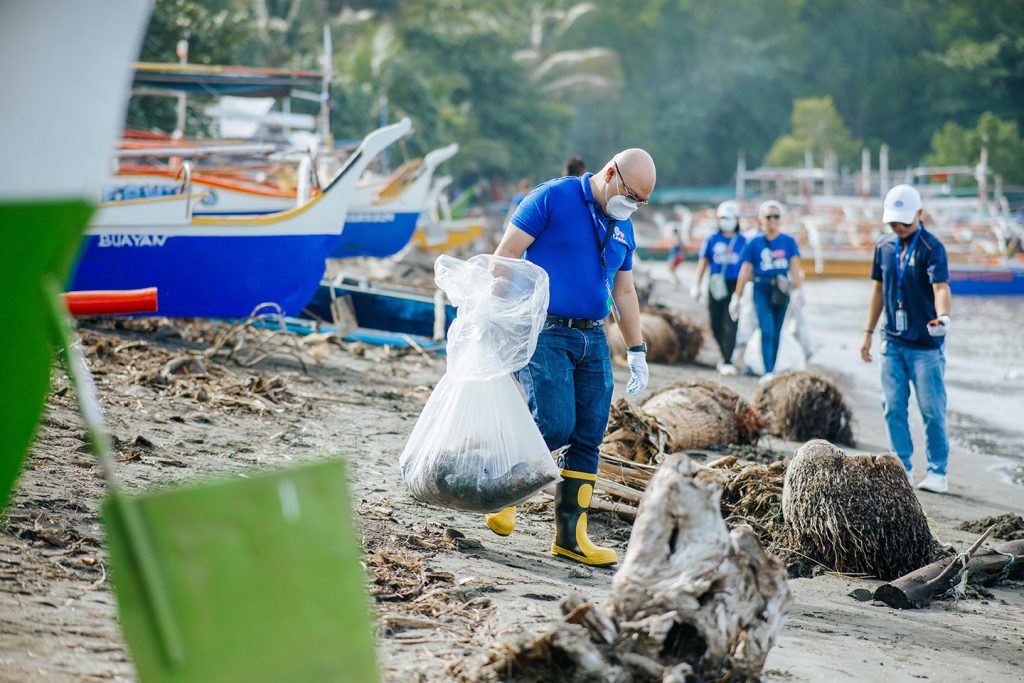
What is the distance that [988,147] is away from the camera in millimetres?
51812

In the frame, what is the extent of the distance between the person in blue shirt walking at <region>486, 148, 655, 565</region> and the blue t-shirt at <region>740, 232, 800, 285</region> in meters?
5.96

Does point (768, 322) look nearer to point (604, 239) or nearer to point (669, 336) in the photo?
point (669, 336)

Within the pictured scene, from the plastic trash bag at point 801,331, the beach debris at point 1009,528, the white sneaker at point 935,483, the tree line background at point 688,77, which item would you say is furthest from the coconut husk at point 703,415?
the tree line background at point 688,77

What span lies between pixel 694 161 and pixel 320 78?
167 feet

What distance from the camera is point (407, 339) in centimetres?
1050

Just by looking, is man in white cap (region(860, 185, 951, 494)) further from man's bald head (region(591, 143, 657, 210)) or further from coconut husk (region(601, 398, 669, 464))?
man's bald head (region(591, 143, 657, 210))

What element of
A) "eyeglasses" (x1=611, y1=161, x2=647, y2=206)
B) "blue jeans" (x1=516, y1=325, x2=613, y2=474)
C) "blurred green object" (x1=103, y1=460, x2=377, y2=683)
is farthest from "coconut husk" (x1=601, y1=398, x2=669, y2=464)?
"blurred green object" (x1=103, y1=460, x2=377, y2=683)

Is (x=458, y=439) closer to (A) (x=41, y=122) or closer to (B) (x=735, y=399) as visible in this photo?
(A) (x=41, y=122)

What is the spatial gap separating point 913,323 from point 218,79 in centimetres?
1002

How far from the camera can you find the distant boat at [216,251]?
369 inches

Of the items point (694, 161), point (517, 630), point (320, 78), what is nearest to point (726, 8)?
point (694, 161)

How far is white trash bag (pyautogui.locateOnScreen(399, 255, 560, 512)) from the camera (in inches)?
176

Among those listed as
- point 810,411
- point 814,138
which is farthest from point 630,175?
point 814,138

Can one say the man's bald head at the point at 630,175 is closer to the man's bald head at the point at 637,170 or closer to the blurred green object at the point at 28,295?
the man's bald head at the point at 637,170
